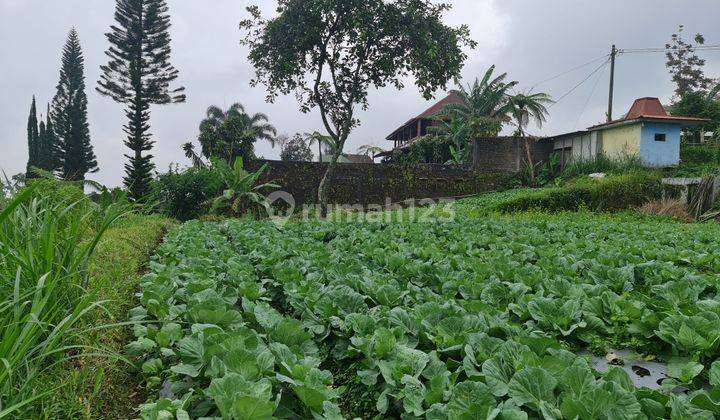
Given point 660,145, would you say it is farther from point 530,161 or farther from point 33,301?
point 33,301

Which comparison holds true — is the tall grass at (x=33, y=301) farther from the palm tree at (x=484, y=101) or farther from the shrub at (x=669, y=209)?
the palm tree at (x=484, y=101)

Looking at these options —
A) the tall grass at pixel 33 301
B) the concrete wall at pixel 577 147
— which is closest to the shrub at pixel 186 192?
the tall grass at pixel 33 301

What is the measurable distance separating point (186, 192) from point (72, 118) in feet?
53.0

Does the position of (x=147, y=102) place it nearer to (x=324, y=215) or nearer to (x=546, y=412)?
(x=324, y=215)

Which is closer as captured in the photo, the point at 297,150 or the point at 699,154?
the point at 699,154

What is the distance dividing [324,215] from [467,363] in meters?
9.62

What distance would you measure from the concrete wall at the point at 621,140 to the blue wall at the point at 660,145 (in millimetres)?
198

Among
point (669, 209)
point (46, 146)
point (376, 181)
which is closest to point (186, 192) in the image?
point (376, 181)

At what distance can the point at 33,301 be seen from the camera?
152cm

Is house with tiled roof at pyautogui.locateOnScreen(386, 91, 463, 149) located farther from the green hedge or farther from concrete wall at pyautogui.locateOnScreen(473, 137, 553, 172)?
the green hedge

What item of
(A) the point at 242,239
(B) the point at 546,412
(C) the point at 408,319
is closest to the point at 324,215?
(A) the point at 242,239

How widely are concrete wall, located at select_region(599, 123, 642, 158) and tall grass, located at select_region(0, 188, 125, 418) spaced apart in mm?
16966

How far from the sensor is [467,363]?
5.17 feet

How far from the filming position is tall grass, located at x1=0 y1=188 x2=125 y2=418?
131 cm
